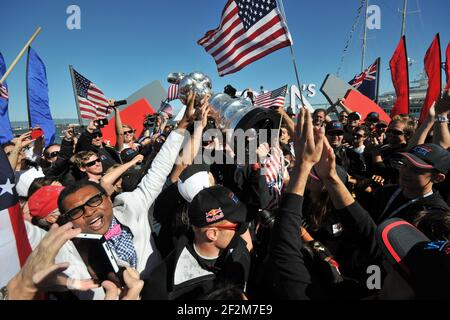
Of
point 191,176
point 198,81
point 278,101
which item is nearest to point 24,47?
point 198,81

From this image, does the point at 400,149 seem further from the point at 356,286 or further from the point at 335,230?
the point at 356,286

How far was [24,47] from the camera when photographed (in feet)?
11.6

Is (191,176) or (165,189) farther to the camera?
(165,189)

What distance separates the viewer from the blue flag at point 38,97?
7898 millimetres

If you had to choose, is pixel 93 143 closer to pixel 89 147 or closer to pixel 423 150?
pixel 89 147

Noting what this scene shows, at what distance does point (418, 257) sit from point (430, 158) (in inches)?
68.6

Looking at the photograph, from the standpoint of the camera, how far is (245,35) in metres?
3.41

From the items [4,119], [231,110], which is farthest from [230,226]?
[4,119]

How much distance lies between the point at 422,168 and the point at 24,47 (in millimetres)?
4955

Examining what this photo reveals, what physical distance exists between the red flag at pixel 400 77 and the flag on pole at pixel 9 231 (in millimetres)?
8027

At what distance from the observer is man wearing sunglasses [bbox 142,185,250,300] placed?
1703 millimetres

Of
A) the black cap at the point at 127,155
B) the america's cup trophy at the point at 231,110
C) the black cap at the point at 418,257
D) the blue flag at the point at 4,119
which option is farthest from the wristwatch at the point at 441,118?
the blue flag at the point at 4,119

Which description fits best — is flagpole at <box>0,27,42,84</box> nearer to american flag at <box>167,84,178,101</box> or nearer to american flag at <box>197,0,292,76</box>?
american flag at <box>197,0,292,76</box>

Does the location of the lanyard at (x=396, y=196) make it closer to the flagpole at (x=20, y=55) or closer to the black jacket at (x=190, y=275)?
the black jacket at (x=190, y=275)
